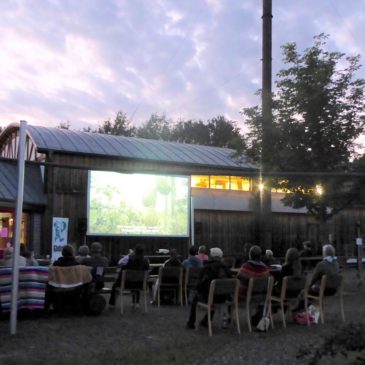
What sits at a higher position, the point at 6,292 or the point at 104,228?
the point at 104,228

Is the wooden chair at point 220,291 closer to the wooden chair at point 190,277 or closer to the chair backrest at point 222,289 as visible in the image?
the chair backrest at point 222,289

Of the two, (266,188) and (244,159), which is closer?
(266,188)

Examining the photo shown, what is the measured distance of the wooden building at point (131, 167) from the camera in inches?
907

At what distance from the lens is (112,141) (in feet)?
90.8

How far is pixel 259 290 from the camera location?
8.57 meters

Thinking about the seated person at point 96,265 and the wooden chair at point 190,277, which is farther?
the wooden chair at point 190,277

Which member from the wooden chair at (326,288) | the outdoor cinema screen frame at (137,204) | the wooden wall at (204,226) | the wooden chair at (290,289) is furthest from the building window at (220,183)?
the wooden chair at (290,289)

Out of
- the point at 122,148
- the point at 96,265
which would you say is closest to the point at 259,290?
the point at 96,265

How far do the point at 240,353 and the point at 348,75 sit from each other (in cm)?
962

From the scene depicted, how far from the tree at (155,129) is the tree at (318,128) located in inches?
1606

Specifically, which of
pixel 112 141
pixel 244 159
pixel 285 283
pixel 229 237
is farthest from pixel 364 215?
pixel 285 283

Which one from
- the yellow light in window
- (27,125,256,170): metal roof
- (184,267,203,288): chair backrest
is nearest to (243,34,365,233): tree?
the yellow light in window

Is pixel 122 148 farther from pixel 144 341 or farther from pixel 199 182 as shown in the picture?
pixel 144 341

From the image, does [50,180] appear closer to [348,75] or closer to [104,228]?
[104,228]
